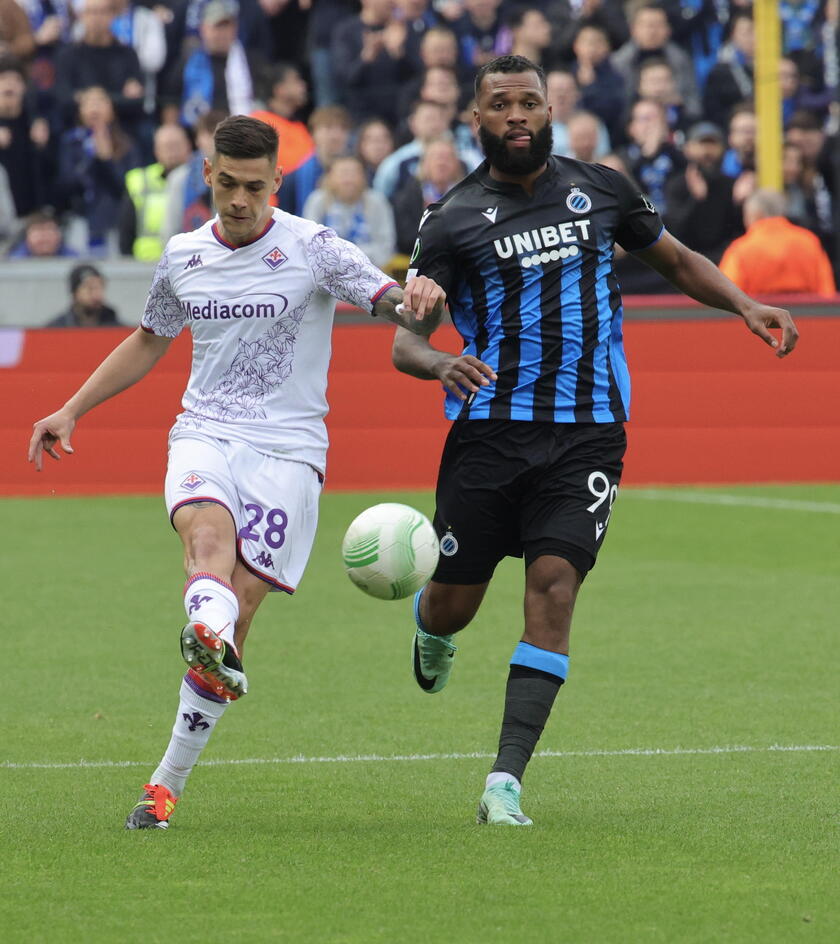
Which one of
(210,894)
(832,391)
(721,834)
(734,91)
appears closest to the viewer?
(210,894)

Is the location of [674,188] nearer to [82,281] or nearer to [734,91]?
[734,91]

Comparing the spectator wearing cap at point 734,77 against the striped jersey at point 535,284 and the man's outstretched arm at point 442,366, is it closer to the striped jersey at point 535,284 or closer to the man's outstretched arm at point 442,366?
the striped jersey at point 535,284

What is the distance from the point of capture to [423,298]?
5.78 meters

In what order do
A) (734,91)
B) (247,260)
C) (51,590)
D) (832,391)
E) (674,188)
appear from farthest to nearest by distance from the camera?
(734,91) < (674,188) < (832,391) < (51,590) < (247,260)

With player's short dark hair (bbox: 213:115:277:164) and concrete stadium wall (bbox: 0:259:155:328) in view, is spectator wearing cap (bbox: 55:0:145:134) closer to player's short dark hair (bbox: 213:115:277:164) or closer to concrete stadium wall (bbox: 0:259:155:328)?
concrete stadium wall (bbox: 0:259:155:328)

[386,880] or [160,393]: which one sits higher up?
[386,880]

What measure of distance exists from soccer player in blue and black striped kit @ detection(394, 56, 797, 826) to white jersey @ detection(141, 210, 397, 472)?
285 mm

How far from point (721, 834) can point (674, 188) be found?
12286 millimetres

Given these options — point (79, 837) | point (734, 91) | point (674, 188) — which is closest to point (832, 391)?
point (674, 188)

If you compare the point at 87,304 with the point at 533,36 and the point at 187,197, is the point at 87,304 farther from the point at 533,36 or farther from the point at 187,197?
the point at 533,36

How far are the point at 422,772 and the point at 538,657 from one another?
3.14 feet

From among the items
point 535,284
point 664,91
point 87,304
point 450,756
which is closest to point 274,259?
point 535,284

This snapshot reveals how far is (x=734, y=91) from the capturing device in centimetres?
1959

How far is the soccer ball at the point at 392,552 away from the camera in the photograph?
19.8ft
